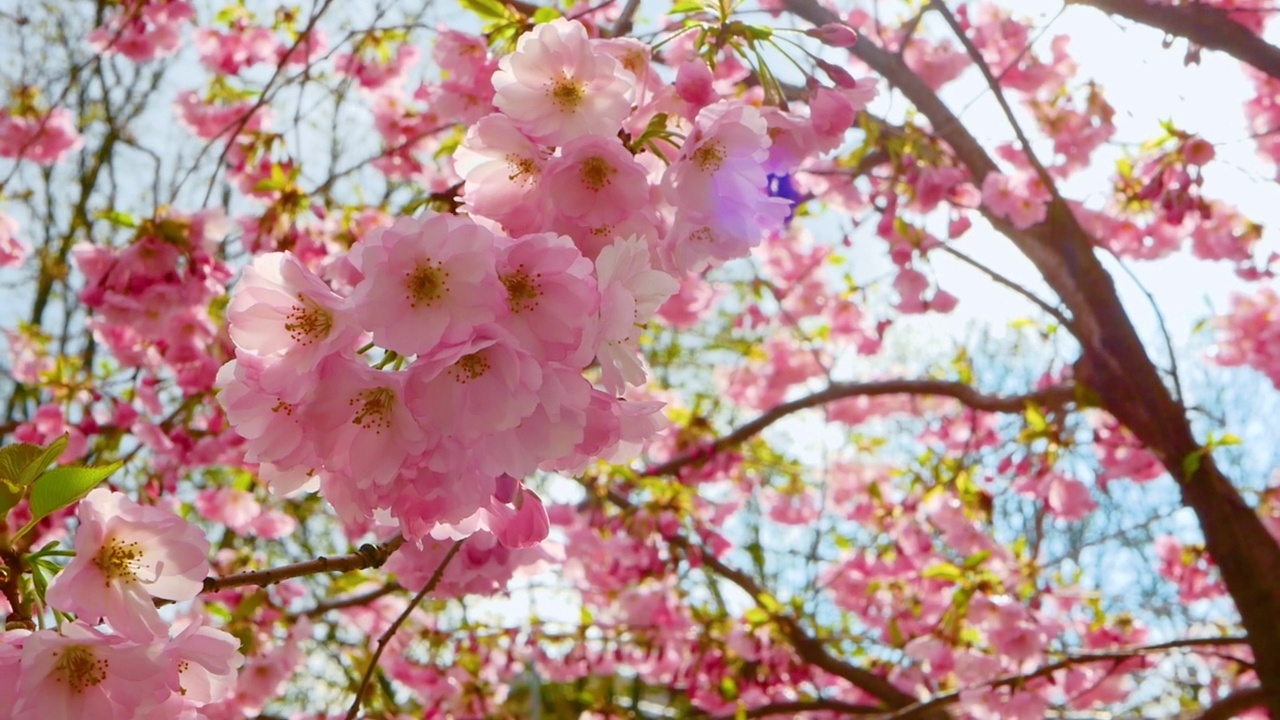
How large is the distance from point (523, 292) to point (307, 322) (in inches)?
7.9

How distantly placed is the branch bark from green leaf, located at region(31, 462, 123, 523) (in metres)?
1.86

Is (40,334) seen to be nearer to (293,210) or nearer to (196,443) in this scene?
(196,443)

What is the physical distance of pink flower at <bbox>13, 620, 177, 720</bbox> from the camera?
82 cm

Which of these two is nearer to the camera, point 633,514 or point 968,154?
point 968,154

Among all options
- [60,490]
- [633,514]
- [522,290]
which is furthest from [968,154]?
[60,490]

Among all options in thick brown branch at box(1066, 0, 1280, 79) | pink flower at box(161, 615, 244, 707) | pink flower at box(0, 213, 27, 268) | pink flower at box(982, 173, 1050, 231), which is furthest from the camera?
pink flower at box(0, 213, 27, 268)

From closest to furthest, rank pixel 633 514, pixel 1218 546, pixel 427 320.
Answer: pixel 427 320 → pixel 1218 546 → pixel 633 514

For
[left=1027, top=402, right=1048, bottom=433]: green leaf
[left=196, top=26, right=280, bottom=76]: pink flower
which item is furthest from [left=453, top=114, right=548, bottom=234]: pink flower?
[left=196, top=26, right=280, bottom=76]: pink flower

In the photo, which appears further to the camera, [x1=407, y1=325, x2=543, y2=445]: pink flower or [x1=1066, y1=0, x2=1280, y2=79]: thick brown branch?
[x1=1066, y1=0, x2=1280, y2=79]: thick brown branch

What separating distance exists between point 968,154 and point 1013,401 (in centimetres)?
83

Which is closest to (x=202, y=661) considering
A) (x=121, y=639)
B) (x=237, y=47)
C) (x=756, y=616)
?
(x=121, y=639)

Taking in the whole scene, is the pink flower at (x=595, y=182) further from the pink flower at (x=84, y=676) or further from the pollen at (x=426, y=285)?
the pink flower at (x=84, y=676)

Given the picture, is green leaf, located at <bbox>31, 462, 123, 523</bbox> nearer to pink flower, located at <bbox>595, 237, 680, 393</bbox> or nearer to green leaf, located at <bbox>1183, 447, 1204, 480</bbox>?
pink flower, located at <bbox>595, 237, 680, 393</bbox>

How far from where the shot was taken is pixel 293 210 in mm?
2207
